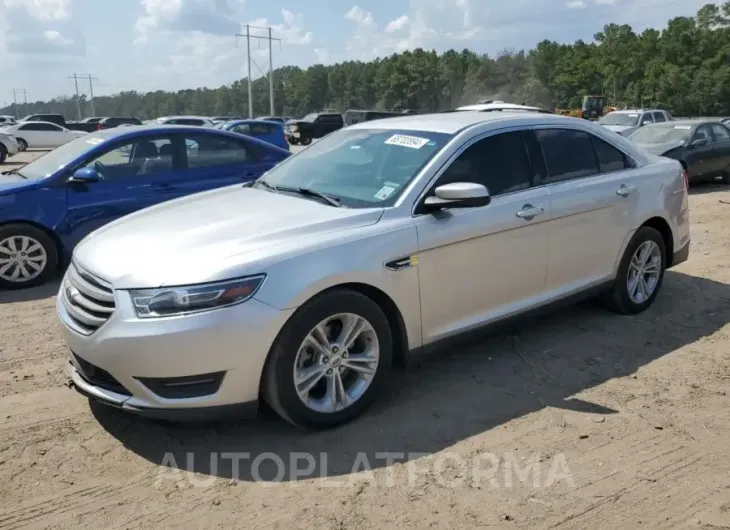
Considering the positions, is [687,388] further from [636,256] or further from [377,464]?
[377,464]

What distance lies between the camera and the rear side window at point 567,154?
4844mm

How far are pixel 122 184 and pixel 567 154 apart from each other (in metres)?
4.50

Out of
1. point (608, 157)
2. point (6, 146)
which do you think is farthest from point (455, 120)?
point (6, 146)

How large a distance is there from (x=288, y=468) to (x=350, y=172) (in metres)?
1.98

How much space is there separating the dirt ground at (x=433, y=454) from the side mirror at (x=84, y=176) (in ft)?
7.81

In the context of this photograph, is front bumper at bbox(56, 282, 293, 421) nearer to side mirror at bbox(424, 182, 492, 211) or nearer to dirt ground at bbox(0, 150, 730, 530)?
dirt ground at bbox(0, 150, 730, 530)

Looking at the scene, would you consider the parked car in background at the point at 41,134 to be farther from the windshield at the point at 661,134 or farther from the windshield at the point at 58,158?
the windshield at the point at 58,158

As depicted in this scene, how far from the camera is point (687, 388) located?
425 centimetres

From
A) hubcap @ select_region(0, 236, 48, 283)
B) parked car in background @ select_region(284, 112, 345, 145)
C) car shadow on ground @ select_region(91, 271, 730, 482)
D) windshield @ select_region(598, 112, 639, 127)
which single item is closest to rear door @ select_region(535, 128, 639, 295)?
car shadow on ground @ select_region(91, 271, 730, 482)

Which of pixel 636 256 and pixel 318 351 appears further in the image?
pixel 636 256

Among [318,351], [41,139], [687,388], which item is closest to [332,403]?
[318,351]

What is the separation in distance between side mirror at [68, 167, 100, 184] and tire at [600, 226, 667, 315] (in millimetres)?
4957

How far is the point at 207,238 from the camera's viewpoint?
364 centimetres

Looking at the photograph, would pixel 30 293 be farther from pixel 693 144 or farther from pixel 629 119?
pixel 629 119
